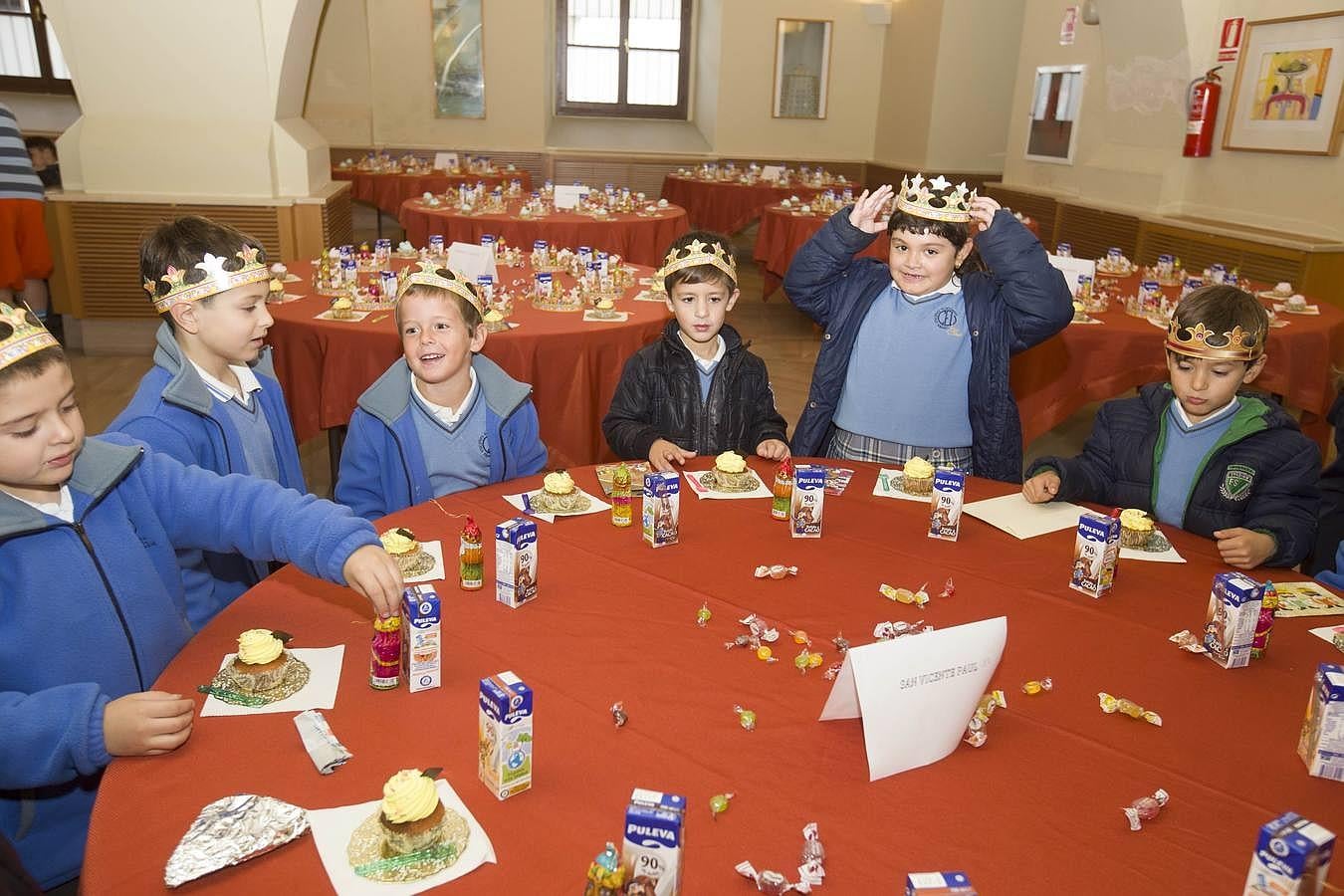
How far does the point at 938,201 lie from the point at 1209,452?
3.08ft

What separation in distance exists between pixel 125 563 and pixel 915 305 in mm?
2113

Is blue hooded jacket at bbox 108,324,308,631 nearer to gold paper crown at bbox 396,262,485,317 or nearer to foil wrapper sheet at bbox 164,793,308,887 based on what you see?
gold paper crown at bbox 396,262,485,317

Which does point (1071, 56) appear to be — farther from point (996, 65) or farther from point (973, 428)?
point (973, 428)

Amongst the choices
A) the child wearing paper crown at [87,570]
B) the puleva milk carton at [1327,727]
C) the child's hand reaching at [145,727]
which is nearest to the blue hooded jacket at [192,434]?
the child wearing paper crown at [87,570]

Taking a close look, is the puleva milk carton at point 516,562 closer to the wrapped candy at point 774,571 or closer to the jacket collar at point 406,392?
the wrapped candy at point 774,571

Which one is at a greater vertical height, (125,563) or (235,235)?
(235,235)

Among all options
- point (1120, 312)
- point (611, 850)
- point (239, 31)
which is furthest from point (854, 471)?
point (239, 31)

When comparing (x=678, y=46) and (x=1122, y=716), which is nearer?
(x=1122, y=716)

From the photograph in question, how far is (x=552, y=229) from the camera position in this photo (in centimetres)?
688

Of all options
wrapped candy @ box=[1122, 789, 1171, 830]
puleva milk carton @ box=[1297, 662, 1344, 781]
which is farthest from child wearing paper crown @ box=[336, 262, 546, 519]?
puleva milk carton @ box=[1297, 662, 1344, 781]

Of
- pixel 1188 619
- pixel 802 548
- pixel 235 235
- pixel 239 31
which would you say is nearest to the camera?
pixel 1188 619

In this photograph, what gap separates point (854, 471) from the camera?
2.47 metres

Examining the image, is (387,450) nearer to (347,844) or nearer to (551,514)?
(551,514)

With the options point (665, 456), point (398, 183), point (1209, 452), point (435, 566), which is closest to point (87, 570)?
point (435, 566)
